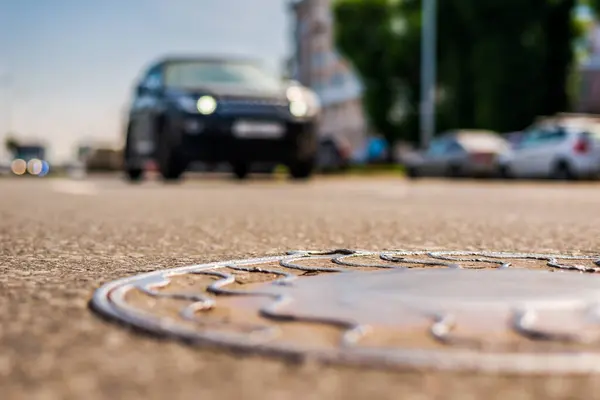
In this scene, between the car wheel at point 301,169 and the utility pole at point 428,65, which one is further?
the utility pole at point 428,65

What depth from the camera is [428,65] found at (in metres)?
40.1

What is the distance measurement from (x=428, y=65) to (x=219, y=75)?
27.6 m

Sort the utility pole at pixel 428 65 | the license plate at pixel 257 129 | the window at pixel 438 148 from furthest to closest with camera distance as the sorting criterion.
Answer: the utility pole at pixel 428 65, the window at pixel 438 148, the license plate at pixel 257 129

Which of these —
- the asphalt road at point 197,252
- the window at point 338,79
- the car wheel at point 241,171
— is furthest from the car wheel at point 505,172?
the window at point 338,79

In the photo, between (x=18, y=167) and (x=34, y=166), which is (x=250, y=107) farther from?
(x=34, y=166)

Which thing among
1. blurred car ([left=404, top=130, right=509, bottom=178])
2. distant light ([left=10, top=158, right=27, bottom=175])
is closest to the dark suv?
blurred car ([left=404, top=130, right=509, bottom=178])

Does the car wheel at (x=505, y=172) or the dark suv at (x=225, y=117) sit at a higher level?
the dark suv at (x=225, y=117)

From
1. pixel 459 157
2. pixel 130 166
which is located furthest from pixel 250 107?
pixel 459 157

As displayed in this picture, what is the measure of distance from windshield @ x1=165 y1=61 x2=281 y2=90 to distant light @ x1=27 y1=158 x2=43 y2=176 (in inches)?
1557

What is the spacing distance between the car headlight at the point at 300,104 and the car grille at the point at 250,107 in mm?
121

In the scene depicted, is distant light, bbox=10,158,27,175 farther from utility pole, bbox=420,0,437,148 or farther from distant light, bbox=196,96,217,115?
distant light, bbox=196,96,217,115

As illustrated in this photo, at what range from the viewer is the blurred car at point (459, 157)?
2280cm

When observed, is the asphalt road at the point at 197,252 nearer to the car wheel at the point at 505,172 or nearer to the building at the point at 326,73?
the car wheel at the point at 505,172

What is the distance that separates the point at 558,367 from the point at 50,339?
1093mm
